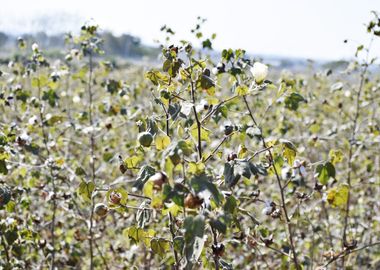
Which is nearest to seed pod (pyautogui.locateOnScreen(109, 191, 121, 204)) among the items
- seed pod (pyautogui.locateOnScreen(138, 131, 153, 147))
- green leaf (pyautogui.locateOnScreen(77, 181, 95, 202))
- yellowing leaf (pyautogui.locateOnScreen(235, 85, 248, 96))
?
green leaf (pyautogui.locateOnScreen(77, 181, 95, 202))

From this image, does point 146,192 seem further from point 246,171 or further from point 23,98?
point 23,98

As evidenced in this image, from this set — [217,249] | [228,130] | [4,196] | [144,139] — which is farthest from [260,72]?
[4,196]

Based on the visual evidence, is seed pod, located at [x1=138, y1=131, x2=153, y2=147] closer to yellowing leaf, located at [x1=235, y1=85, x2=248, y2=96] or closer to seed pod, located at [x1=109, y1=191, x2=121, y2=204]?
seed pod, located at [x1=109, y1=191, x2=121, y2=204]

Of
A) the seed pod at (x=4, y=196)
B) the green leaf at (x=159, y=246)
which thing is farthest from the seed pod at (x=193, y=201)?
the seed pod at (x=4, y=196)

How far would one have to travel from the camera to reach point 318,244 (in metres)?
3.84

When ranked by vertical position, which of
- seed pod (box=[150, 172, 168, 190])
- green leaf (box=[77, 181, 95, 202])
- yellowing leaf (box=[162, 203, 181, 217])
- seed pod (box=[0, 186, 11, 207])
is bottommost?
seed pod (box=[0, 186, 11, 207])

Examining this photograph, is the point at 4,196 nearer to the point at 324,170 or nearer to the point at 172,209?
the point at 172,209

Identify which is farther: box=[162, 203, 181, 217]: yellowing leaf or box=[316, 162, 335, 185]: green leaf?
box=[316, 162, 335, 185]: green leaf

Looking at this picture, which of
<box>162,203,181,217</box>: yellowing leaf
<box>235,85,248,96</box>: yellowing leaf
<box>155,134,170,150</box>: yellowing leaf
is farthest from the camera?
<box>235,85,248,96</box>: yellowing leaf

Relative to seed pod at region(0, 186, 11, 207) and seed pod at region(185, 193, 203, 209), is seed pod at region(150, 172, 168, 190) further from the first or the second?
seed pod at region(0, 186, 11, 207)

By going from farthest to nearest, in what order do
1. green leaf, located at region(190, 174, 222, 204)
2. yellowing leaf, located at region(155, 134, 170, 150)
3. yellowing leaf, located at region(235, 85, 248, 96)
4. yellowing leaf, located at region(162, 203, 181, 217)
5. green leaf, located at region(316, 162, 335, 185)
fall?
green leaf, located at region(316, 162, 335, 185) → yellowing leaf, located at region(235, 85, 248, 96) → yellowing leaf, located at region(155, 134, 170, 150) → yellowing leaf, located at region(162, 203, 181, 217) → green leaf, located at region(190, 174, 222, 204)

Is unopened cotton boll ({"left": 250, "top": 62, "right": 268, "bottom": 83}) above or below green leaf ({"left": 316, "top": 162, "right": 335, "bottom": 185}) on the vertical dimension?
above

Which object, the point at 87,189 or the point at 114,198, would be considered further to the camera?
the point at 87,189

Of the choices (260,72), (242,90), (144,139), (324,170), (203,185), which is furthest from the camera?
(324,170)
